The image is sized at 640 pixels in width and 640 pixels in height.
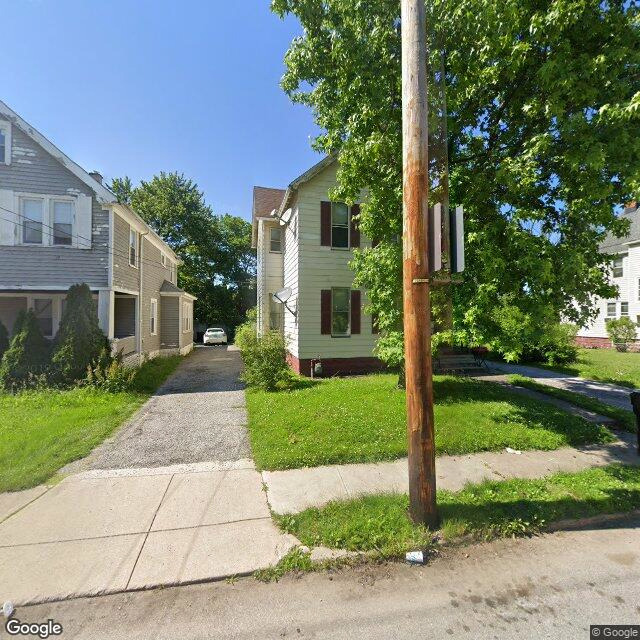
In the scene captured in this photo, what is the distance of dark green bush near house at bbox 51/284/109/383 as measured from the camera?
8625 mm

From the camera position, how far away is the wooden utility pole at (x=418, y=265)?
3.19 m

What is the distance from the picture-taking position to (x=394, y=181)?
254 inches

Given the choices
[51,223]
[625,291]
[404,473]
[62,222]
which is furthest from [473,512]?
[625,291]

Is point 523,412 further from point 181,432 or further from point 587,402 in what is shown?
point 181,432

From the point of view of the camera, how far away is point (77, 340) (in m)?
8.84

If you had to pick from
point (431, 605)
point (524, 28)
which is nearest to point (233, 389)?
point (431, 605)

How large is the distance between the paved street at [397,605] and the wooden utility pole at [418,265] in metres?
0.68

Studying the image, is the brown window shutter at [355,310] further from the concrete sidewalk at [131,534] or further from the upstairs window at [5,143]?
the upstairs window at [5,143]

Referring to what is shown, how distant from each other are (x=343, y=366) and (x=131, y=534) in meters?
8.09

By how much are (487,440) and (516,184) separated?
4.04 meters

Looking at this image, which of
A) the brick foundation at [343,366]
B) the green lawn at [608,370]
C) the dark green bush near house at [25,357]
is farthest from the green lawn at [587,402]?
the dark green bush near house at [25,357]

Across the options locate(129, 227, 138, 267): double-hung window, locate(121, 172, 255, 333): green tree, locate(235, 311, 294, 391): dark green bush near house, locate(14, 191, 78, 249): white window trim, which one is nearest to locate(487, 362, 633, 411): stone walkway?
locate(235, 311, 294, 391): dark green bush near house

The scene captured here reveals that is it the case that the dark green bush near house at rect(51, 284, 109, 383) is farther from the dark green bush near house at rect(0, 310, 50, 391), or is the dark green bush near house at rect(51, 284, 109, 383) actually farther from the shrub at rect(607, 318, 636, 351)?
the shrub at rect(607, 318, 636, 351)

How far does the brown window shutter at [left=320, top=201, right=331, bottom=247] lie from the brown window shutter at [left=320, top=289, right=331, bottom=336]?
5.38 feet
